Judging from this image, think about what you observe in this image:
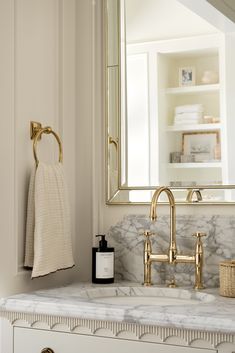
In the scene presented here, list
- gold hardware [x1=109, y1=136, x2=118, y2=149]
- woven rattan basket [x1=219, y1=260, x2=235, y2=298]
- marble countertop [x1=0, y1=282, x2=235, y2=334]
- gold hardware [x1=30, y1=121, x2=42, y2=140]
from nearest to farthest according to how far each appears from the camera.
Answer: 1. marble countertop [x1=0, y1=282, x2=235, y2=334]
2. woven rattan basket [x1=219, y1=260, x2=235, y2=298]
3. gold hardware [x1=30, y1=121, x2=42, y2=140]
4. gold hardware [x1=109, y1=136, x2=118, y2=149]

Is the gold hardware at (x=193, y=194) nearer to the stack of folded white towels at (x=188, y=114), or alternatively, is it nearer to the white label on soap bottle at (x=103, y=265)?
the stack of folded white towels at (x=188, y=114)

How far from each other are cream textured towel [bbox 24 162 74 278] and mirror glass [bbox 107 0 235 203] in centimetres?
24

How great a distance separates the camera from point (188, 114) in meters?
2.15

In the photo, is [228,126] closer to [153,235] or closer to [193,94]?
[193,94]

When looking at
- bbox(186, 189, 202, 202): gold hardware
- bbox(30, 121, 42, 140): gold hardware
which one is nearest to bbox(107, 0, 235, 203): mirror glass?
bbox(186, 189, 202, 202): gold hardware

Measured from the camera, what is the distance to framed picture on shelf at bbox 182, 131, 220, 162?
6.88 ft

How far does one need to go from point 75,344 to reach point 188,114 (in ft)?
2.88

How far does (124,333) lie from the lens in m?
1.66

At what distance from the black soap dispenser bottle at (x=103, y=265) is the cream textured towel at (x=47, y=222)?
0.09 m

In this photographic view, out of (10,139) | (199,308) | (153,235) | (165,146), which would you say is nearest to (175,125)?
(165,146)

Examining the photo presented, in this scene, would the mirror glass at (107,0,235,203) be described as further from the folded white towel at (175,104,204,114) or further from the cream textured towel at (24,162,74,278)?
the cream textured towel at (24,162,74,278)

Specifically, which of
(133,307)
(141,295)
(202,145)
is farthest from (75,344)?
(202,145)

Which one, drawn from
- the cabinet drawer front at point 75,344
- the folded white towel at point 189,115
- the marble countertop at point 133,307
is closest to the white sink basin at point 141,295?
the marble countertop at point 133,307

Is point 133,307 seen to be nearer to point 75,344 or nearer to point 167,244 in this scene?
point 75,344
